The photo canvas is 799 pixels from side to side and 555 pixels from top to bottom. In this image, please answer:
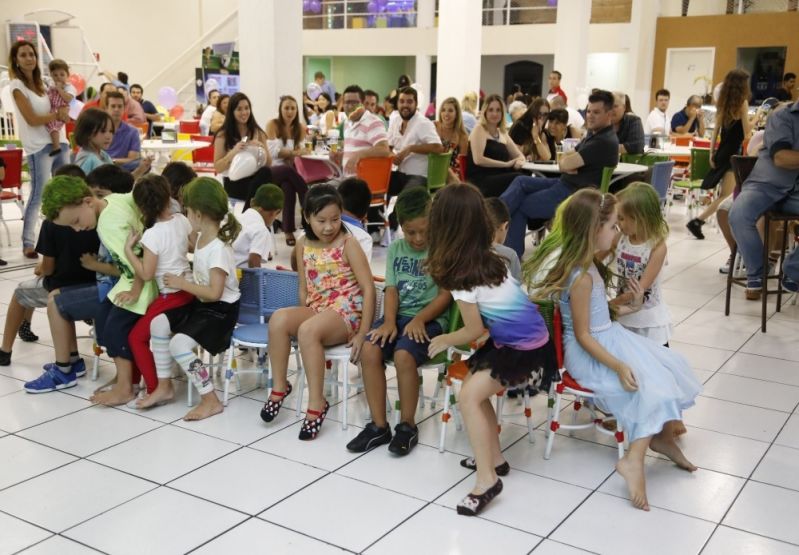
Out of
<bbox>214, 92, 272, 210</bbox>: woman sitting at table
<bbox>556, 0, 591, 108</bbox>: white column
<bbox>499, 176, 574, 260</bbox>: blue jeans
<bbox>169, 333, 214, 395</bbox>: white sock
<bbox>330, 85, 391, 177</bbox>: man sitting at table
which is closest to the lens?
<bbox>169, 333, 214, 395</bbox>: white sock

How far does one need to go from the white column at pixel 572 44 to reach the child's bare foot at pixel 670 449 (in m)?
12.4

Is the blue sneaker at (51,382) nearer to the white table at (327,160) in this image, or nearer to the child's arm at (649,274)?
the child's arm at (649,274)

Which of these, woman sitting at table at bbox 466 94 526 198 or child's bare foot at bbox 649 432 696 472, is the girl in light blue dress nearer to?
child's bare foot at bbox 649 432 696 472

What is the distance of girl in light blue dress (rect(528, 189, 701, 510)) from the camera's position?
305cm

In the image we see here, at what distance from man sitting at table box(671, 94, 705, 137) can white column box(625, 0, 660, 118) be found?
21.8 ft

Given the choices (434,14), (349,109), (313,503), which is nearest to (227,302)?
(313,503)

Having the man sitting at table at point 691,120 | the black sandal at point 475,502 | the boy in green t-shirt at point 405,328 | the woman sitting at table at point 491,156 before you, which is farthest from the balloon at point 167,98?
the black sandal at point 475,502

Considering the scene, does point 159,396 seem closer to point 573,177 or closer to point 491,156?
point 573,177

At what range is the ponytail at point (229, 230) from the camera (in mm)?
3714

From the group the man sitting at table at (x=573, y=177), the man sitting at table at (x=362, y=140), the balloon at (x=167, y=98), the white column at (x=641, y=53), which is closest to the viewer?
the man sitting at table at (x=573, y=177)

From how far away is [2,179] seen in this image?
667cm

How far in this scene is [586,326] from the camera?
10.4 feet

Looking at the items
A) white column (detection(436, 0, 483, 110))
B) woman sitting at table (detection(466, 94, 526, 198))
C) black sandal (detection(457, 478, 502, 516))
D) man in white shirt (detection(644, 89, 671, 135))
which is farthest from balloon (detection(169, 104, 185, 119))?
black sandal (detection(457, 478, 502, 516))

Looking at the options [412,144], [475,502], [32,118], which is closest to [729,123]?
[412,144]
